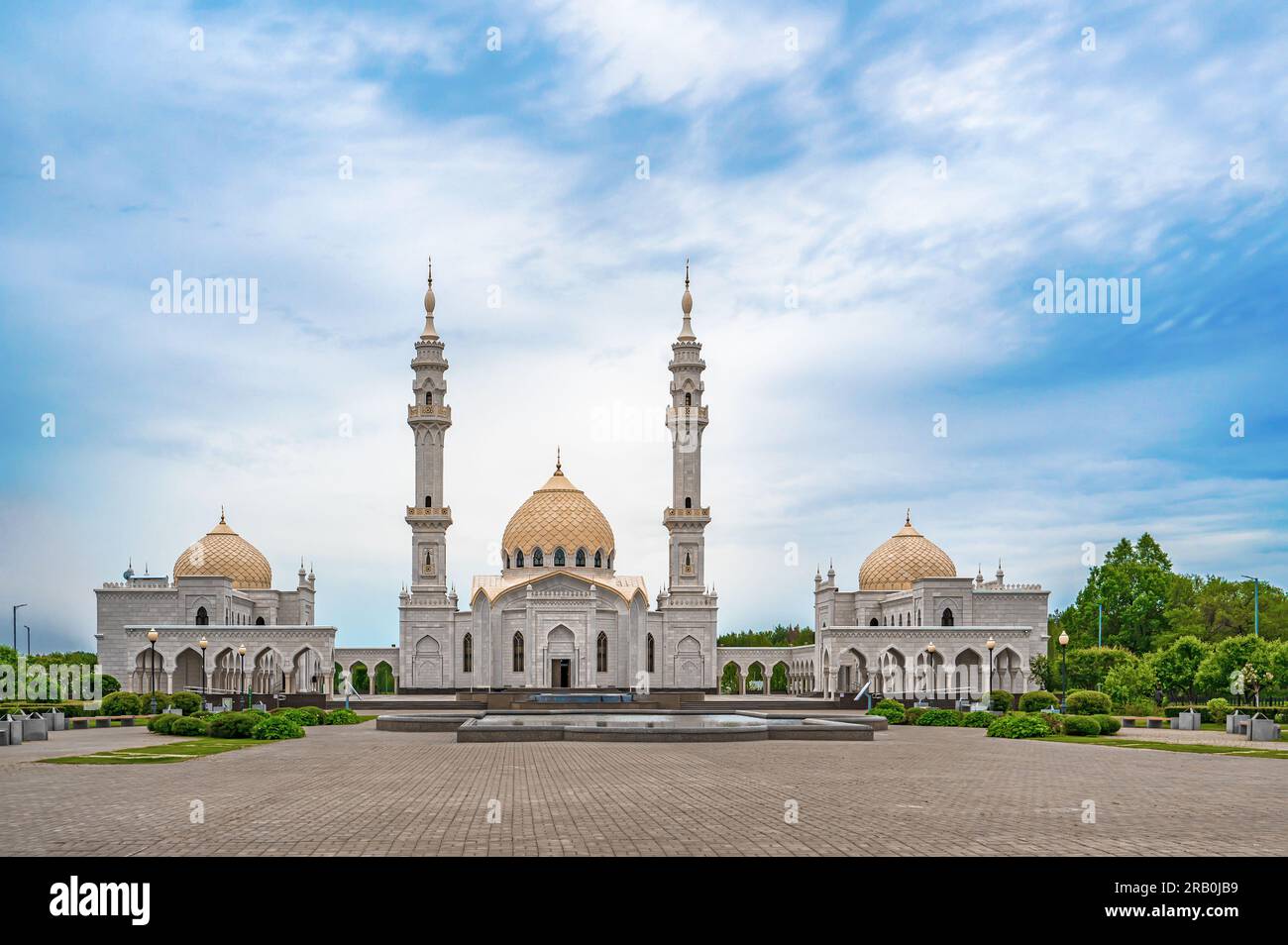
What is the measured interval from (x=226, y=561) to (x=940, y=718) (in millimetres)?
49451

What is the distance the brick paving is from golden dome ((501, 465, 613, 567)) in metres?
46.6

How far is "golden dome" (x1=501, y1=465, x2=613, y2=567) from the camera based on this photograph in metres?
73.3

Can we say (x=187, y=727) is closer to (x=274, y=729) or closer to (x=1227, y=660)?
(x=274, y=729)

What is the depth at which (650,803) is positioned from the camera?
643 inches

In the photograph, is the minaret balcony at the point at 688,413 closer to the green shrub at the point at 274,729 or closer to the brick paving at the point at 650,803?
the green shrub at the point at 274,729

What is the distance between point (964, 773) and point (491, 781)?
7.83 metres

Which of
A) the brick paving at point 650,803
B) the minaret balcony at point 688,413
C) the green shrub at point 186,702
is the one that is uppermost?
the minaret balcony at point 688,413

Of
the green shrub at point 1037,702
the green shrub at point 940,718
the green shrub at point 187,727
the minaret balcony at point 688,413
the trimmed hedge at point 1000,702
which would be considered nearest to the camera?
the green shrub at point 187,727

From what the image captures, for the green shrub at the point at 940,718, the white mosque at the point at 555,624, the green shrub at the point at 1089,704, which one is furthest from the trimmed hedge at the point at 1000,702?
the white mosque at the point at 555,624

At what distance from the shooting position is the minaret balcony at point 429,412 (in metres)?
71.0

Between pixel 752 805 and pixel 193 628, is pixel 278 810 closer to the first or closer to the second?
pixel 752 805

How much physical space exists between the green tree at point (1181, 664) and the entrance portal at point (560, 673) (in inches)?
1149
